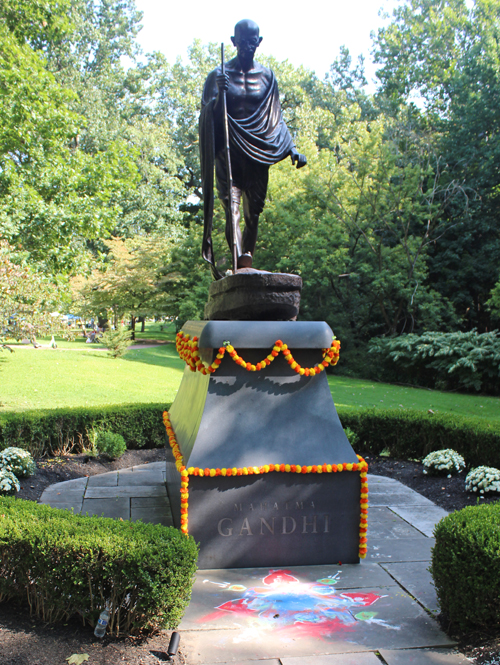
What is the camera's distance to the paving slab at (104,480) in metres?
6.06

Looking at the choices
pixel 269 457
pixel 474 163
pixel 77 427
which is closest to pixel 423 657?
pixel 269 457

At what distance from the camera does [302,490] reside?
13.5ft

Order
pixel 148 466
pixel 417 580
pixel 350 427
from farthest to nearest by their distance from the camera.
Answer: pixel 350 427 → pixel 148 466 → pixel 417 580

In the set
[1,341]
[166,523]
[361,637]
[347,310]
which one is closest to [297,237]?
[347,310]

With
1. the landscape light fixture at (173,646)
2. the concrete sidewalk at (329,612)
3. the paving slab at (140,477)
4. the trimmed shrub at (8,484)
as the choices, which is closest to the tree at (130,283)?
the paving slab at (140,477)

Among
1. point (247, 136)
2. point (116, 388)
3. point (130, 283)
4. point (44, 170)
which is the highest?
point (44, 170)

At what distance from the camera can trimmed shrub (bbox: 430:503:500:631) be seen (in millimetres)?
3031

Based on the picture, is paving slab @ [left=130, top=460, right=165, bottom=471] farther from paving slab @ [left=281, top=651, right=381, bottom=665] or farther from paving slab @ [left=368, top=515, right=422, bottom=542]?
paving slab @ [left=281, top=651, right=381, bottom=665]

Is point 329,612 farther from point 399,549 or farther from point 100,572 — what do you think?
point 100,572

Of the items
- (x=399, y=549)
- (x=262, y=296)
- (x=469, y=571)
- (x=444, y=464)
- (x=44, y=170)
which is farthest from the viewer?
(x=44, y=170)

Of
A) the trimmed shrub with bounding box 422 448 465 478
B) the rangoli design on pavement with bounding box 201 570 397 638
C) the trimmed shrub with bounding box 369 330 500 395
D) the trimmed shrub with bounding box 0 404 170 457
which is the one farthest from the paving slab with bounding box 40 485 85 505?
the trimmed shrub with bounding box 369 330 500 395

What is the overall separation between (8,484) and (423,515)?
4126 mm

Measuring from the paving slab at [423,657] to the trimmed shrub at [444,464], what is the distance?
3.55 meters

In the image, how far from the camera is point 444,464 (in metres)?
6.36
